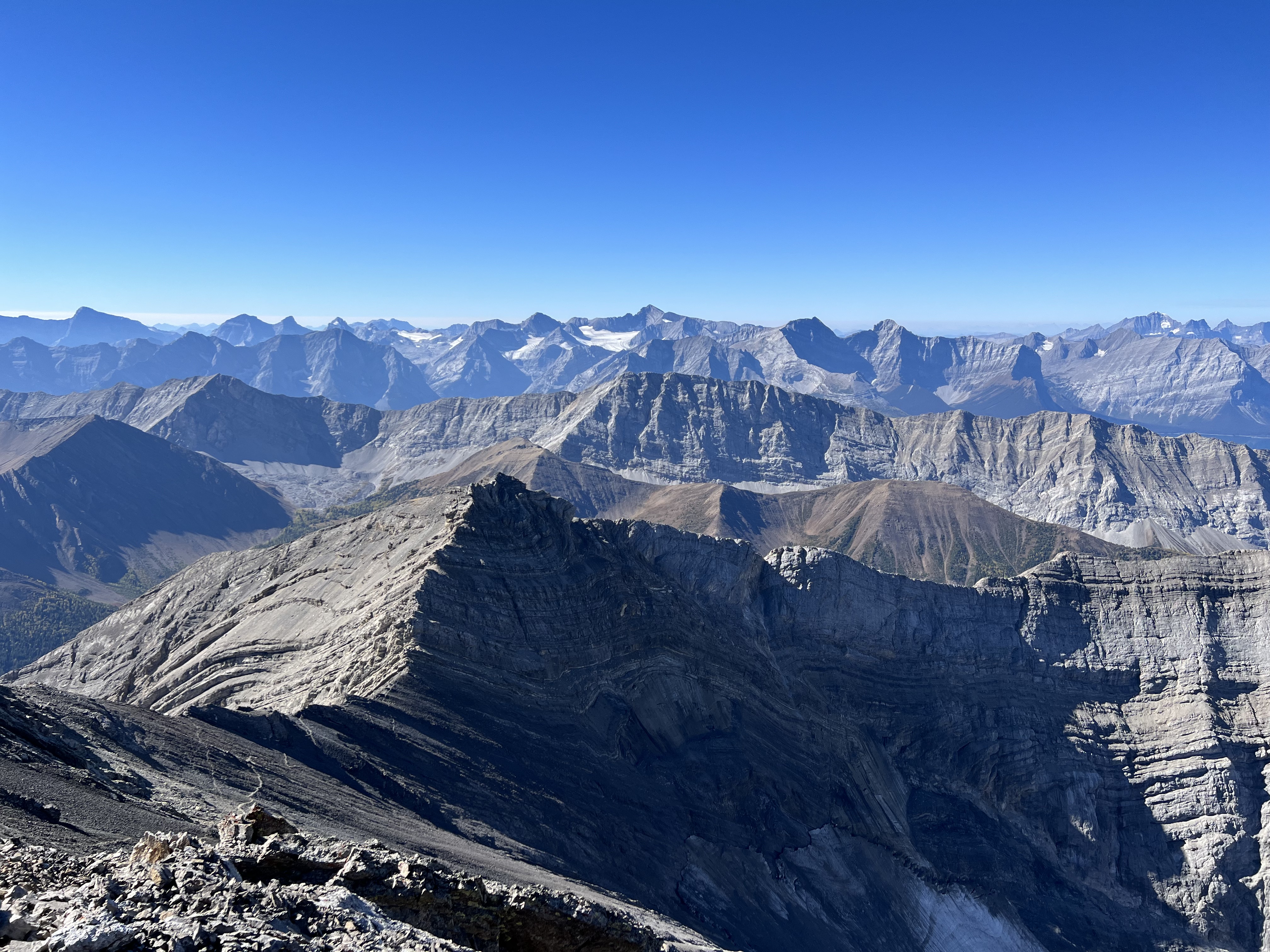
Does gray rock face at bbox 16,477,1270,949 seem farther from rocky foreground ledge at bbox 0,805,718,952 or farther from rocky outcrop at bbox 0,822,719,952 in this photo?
rocky outcrop at bbox 0,822,719,952

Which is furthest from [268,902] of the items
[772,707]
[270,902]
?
[772,707]

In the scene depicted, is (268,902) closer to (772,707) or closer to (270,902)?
(270,902)

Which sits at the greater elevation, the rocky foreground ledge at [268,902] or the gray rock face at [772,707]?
the rocky foreground ledge at [268,902]

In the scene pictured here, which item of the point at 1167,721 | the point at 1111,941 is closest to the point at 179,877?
the point at 1111,941

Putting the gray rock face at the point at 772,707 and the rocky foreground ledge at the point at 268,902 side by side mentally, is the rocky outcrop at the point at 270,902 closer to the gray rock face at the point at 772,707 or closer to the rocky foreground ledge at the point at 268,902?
the rocky foreground ledge at the point at 268,902

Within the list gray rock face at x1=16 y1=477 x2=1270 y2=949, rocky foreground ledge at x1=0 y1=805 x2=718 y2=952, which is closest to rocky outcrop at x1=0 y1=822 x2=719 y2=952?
rocky foreground ledge at x1=0 y1=805 x2=718 y2=952

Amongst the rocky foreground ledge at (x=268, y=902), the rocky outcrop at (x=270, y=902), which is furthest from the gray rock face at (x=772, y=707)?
the rocky outcrop at (x=270, y=902)

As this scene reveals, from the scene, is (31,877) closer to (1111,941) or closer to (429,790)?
(429,790)
